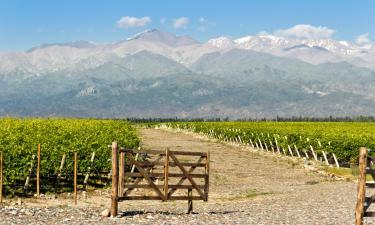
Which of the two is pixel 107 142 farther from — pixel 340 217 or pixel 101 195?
pixel 340 217

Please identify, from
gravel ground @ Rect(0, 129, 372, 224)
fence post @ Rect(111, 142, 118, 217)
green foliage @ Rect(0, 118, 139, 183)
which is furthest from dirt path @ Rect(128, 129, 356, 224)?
green foliage @ Rect(0, 118, 139, 183)

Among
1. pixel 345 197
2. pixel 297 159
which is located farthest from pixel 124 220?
pixel 297 159

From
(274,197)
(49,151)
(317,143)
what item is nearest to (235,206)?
(274,197)

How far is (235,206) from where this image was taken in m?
31.8

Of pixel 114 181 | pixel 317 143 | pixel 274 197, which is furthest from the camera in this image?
pixel 317 143

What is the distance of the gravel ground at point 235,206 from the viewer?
25.8m

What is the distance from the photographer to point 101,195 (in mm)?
37094

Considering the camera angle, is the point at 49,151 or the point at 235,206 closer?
the point at 235,206

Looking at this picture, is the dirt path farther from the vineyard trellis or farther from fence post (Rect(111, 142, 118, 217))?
the vineyard trellis

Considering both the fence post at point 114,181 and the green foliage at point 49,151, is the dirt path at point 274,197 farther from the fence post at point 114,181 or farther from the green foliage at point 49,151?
the green foliage at point 49,151

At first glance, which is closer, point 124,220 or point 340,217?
point 124,220

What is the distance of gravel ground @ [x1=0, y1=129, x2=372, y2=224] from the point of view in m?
25.8

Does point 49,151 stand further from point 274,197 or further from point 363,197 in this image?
point 363,197

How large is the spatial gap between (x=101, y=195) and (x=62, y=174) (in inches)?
128
